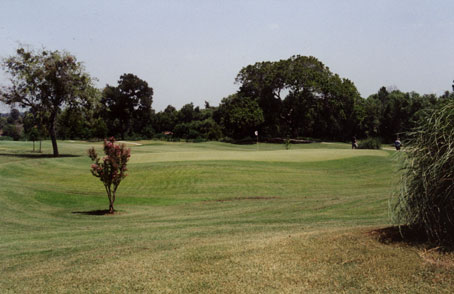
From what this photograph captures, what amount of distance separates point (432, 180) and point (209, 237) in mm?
5666

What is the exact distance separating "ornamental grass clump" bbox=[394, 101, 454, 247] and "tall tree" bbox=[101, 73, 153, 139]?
96.0m

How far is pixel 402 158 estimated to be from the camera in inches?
316

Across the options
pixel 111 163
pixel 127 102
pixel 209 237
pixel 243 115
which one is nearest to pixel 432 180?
pixel 209 237

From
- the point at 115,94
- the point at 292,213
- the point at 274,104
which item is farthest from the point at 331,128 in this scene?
the point at 292,213

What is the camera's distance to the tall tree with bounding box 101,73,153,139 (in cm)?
10038

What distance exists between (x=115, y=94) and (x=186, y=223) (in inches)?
3562

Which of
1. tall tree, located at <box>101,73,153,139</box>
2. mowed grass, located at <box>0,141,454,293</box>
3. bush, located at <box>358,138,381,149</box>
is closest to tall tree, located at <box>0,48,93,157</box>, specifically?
mowed grass, located at <box>0,141,454,293</box>

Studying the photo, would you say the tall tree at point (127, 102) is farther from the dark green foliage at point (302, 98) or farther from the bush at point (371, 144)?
the bush at point (371, 144)

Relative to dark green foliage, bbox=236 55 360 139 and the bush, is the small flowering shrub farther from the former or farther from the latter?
dark green foliage, bbox=236 55 360 139

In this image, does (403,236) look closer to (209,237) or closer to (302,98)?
(209,237)

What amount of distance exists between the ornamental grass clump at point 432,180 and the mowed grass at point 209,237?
607 mm

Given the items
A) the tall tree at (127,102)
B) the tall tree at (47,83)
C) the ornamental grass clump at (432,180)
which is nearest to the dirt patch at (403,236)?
the ornamental grass clump at (432,180)

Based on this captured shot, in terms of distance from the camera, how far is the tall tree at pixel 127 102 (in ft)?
329

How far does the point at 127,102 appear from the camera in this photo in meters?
102
